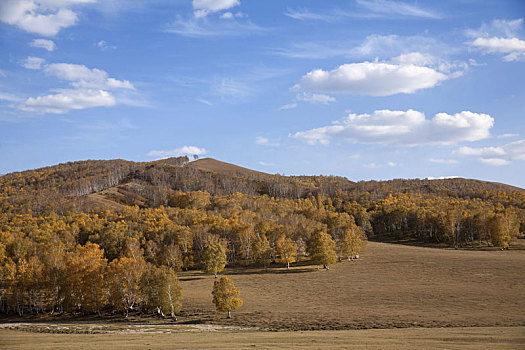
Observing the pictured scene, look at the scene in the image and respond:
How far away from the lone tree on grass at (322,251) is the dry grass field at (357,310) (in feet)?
8.16

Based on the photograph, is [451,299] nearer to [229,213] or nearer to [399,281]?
[399,281]

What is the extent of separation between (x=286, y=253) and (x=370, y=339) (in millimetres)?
66831

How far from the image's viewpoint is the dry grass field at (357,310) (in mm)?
36375

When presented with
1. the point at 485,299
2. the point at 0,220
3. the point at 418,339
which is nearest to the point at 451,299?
the point at 485,299

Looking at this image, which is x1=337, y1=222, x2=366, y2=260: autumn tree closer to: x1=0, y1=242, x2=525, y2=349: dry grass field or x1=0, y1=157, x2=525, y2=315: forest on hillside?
x1=0, y1=157, x2=525, y2=315: forest on hillside

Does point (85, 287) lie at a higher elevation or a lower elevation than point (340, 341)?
higher

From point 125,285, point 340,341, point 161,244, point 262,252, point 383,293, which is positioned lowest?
point 383,293

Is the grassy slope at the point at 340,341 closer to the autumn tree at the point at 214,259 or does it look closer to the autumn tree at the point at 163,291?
the autumn tree at the point at 163,291

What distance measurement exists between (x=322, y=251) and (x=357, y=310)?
4118cm

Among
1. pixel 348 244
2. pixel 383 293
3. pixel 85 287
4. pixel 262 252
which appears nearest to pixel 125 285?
pixel 85 287

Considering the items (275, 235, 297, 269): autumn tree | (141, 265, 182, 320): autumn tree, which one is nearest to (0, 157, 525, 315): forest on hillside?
(141, 265, 182, 320): autumn tree

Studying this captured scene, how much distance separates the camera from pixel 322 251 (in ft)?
323

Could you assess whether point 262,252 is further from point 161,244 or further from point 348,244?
point 161,244

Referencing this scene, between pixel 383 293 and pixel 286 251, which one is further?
pixel 286 251
